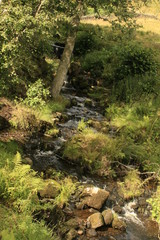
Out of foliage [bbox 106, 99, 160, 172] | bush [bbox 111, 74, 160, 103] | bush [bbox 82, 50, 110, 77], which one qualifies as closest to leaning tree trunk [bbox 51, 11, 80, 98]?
foliage [bbox 106, 99, 160, 172]

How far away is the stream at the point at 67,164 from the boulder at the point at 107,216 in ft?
1.50

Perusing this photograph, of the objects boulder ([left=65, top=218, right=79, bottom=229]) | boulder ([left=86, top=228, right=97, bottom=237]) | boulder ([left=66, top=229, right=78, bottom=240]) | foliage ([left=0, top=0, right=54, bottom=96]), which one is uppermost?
foliage ([left=0, top=0, right=54, bottom=96])

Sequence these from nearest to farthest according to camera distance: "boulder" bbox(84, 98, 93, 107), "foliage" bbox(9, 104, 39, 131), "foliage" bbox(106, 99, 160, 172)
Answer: "foliage" bbox(9, 104, 39, 131) → "foliage" bbox(106, 99, 160, 172) → "boulder" bbox(84, 98, 93, 107)

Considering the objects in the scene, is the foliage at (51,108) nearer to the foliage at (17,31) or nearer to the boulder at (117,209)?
the foliage at (17,31)

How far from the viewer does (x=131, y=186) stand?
1023cm

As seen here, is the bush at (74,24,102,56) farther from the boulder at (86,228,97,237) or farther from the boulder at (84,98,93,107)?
the boulder at (86,228,97,237)

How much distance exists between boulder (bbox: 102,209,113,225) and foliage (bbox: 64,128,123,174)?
2.39 metres

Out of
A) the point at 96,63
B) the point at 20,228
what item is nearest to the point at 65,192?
the point at 20,228

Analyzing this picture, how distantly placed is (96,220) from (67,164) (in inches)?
134

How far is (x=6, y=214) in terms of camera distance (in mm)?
5980

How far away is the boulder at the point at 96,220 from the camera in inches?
314

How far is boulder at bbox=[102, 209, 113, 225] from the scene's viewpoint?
8219mm

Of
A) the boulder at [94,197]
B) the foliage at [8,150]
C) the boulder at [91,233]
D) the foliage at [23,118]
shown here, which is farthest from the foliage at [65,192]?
the foliage at [23,118]

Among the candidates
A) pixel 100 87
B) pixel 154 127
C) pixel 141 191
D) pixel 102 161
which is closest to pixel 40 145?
pixel 102 161
